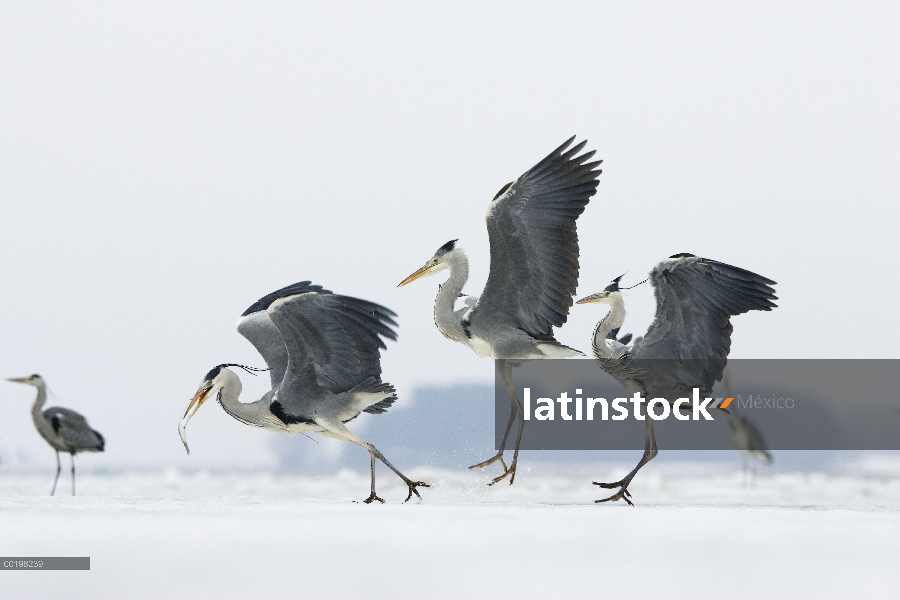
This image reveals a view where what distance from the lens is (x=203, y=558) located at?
581 cm

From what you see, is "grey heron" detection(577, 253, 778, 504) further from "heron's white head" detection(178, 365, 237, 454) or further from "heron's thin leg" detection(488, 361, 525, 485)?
"heron's white head" detection(178, 365, 237, 454)

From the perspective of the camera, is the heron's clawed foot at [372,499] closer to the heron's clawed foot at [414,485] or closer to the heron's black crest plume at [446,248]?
the heron's clawed foot at [414,485]

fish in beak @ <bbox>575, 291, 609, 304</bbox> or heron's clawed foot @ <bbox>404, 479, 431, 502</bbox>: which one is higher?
fish in beak @ <bbox>575, 291, 609, 304</bbox>

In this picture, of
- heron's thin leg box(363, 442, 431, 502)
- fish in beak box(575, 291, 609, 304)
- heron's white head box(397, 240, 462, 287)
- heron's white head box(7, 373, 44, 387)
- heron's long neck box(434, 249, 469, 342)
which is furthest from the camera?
heron's white head box(7, 373, 44, 387)

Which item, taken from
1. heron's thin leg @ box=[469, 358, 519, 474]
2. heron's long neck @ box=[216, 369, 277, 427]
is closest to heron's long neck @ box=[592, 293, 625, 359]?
heron's thin leg @ box=[469, 358, 519, 474]

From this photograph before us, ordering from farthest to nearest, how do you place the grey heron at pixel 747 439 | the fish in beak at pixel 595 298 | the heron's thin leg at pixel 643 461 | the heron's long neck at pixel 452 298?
the grey heron at pixel 747 439 → the heron's long neck at pixel 452 298 → the fish in beak at pixel 595 298 → the heron's thin leg at pixel 643 461

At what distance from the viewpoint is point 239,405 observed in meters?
7.48

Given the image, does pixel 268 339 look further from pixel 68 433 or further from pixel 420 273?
pixel 68 433

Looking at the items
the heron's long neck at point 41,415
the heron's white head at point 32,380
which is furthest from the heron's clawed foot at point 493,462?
the heron's white head at point 32,380

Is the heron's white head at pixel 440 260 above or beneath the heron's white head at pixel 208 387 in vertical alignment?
above

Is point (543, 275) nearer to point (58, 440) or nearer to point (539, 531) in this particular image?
point (539, 531)

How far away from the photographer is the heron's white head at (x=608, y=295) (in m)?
7.63

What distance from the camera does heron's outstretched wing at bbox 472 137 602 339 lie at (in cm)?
761

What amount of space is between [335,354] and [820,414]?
4.96 metres
